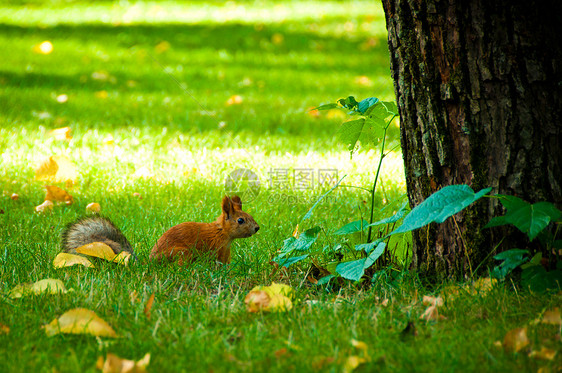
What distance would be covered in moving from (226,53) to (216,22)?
2.68 m

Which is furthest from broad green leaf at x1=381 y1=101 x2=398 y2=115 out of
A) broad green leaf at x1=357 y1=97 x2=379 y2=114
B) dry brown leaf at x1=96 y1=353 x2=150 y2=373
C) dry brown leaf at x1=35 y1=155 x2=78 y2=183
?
dry brown leaf at x1=35 y1=155 x2=78 y2=183

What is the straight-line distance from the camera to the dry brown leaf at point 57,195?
4.00 m

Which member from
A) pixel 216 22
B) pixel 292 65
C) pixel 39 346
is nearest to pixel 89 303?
pixel 39 346

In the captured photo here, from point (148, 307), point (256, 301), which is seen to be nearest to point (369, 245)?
point (256, 301)

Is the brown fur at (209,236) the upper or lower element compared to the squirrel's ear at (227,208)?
lower

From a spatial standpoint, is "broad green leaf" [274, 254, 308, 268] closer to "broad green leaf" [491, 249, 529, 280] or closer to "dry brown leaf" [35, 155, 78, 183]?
"broad green leaf" [491, 249, 529, 280]

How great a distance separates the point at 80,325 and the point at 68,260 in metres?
0.80

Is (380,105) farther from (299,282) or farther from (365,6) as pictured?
(365,6)

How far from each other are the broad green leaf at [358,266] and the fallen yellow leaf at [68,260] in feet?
3.88

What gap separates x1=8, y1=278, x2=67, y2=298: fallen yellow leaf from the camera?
2.34 meters

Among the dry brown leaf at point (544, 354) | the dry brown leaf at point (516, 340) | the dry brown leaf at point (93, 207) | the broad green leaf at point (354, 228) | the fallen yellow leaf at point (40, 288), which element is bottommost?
the dry brown leaf at point (544, 354)

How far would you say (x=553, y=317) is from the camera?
6.47 ft

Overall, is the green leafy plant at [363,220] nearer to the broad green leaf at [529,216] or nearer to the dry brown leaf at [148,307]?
the broad green leaf at [529,216]

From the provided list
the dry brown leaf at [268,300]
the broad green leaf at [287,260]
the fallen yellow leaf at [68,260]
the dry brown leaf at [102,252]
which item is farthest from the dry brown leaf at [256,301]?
the fallen yellow leaf at [68,260]
